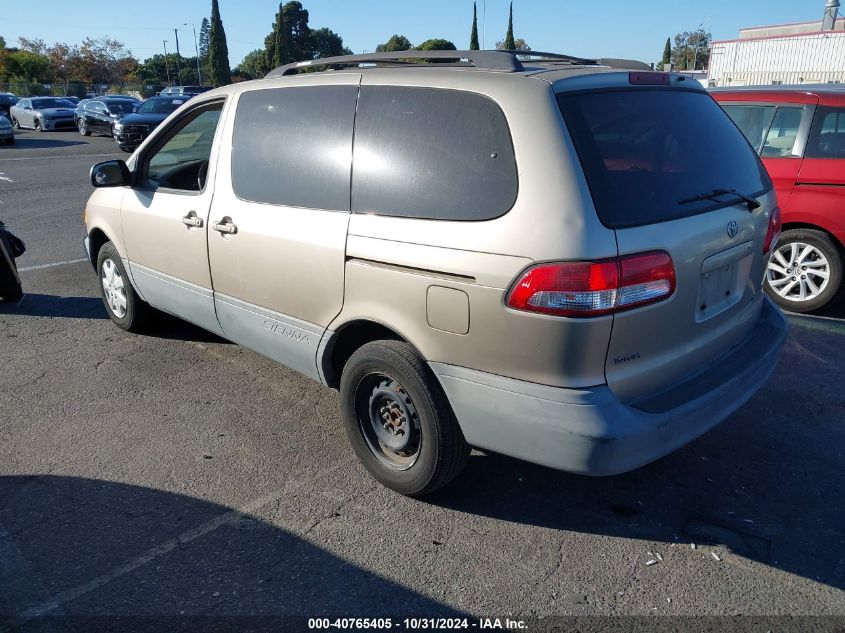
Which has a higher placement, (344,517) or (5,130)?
(5,130)

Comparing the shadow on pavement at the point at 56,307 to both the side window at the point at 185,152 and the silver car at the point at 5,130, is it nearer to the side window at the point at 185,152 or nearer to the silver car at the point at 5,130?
the side window at the point at 185,152

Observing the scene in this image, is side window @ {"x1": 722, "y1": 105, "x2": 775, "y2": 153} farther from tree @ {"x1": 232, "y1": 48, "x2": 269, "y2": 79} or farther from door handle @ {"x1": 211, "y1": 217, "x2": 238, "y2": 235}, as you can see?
tree @ {"x1": 232, "y1": 48, "x2": 269, "y2": 79}

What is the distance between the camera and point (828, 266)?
586cm

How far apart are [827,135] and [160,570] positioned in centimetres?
584

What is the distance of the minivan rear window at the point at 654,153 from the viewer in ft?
9.15

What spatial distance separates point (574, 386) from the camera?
274 cm

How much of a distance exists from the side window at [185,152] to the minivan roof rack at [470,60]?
0.76 metres

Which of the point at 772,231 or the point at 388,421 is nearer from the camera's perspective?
the point at 388,421

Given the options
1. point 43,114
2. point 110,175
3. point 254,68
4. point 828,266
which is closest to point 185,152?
point 110,175

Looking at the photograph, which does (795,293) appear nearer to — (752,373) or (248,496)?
(752,373)

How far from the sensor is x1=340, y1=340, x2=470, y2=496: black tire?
3.13 m

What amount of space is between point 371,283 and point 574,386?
106 cm

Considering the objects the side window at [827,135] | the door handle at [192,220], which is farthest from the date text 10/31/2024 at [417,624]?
the side window at [827,135]

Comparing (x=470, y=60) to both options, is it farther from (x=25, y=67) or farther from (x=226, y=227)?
(x=25, y=67)
